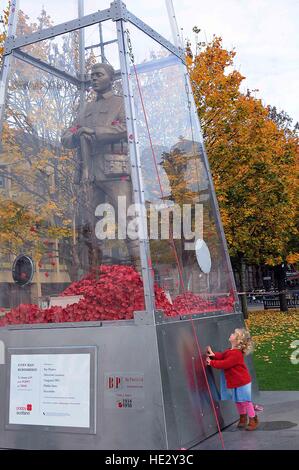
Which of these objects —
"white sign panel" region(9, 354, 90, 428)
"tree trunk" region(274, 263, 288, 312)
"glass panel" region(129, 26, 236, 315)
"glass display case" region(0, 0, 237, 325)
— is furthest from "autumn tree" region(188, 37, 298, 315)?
"white sign panel" region(9, 354, 90, 428)

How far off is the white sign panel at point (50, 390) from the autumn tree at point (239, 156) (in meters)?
15.4

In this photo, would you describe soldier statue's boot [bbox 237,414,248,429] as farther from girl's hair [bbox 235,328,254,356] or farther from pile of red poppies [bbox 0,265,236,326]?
pile of red poppies [bbox 0,265,236,326]

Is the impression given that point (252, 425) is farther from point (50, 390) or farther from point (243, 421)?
point (50, 390)

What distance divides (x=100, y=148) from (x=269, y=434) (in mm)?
4151

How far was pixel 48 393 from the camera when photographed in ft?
23.3

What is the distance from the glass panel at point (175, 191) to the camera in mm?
8016

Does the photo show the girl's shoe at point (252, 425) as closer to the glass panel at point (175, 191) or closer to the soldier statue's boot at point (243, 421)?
the soldier statue's boot at point (243, 421)

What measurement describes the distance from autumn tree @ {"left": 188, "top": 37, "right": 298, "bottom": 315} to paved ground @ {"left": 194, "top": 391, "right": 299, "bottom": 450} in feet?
45.8

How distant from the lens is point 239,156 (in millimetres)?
24000

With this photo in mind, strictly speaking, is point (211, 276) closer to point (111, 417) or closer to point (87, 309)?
point (87, 309)

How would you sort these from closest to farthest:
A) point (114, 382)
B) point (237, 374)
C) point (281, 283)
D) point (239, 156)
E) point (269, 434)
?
point (114, 382)
point (269, 434)
point (237, 374)
point (239, 156)
point (281, 283)

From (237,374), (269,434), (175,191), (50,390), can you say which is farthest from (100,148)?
(269,434)

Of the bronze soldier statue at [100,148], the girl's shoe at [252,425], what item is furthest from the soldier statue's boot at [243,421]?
the bronze soldier statue at [100,148]

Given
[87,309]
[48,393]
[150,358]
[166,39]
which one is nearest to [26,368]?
[48,393]
